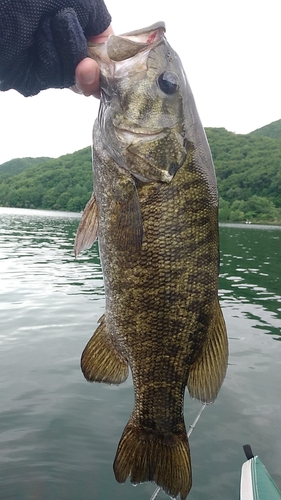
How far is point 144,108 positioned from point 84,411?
6.74m

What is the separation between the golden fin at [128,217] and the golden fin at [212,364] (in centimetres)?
76

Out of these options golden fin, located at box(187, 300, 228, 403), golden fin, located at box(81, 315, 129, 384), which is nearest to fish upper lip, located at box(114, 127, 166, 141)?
golden fin, located at box(187, 300, 228, 403)

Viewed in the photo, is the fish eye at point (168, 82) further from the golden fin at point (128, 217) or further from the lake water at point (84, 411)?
the lake water at point (84, 411)

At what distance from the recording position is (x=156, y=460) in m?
2.90

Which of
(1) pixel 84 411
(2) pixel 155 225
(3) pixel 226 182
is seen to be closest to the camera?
(2) pixel 155 225

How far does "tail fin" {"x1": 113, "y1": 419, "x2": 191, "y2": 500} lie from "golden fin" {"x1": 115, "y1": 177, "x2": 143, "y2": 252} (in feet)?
4.69

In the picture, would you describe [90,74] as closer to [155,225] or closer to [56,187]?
[155,225]

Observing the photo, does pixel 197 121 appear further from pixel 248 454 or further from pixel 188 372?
pixel 248 454

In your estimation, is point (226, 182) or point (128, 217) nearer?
point (128, 217)

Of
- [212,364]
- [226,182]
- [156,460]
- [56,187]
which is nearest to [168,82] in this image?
[212,364]

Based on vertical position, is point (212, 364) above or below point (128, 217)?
below

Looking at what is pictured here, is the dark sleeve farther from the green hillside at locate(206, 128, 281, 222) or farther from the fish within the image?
the green hillside at locate(206, 128, 281, 222)

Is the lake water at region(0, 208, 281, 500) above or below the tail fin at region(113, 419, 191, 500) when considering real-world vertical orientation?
below

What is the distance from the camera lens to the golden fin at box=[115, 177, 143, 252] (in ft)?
8.45
